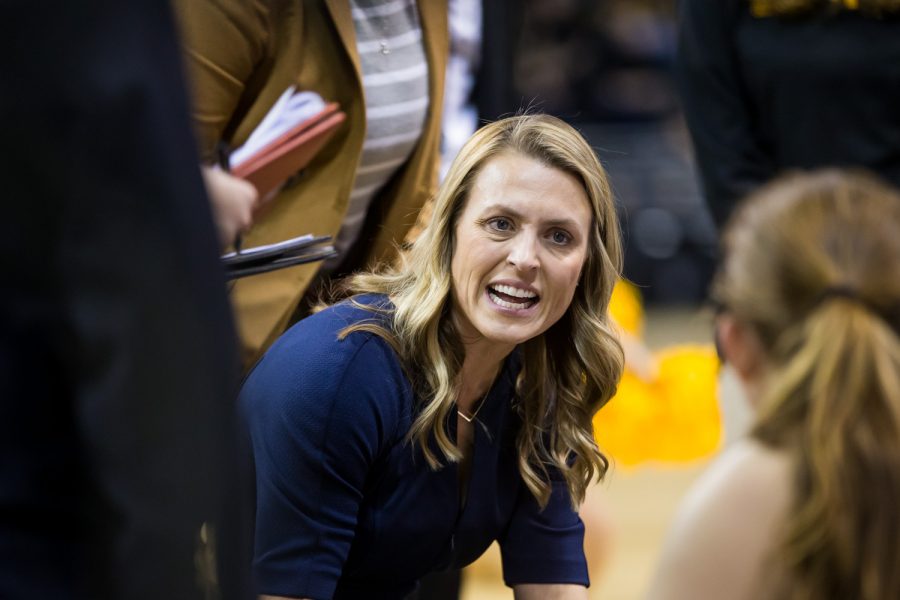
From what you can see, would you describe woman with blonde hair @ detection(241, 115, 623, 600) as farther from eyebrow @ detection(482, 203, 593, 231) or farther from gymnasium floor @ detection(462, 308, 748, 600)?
gymnasium floor @ detection(462, 308, 748, 600)

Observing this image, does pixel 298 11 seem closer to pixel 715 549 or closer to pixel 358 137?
pixel 358 137

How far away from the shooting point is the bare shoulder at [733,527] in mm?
1432

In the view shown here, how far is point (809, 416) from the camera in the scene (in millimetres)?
1402

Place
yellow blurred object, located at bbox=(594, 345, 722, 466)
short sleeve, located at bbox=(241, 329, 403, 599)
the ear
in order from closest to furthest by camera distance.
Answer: the ear < short sleeve, located at bbox=(241, 329, 403, 599) < yellow blurred object, located at bbox=(594, 345, 722, 466)

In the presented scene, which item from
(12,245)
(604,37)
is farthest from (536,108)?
(604,37)

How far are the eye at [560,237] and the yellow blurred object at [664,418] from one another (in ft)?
6.02

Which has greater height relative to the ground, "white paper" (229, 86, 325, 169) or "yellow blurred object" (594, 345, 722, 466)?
"white paper" (229, 86, 325, 169)

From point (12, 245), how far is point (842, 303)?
77 cm

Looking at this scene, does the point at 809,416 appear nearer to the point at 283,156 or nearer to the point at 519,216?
the point at 519,216

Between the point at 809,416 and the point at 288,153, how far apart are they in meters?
0.87

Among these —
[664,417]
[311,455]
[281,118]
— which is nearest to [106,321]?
[311,455]

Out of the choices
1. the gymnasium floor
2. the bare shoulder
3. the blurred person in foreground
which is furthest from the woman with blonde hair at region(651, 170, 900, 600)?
the gymnasium floor

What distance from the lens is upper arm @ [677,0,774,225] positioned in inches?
111

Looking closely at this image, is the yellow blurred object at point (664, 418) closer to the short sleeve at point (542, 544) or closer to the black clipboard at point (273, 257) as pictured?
the short sleeve at point (542, 544)
